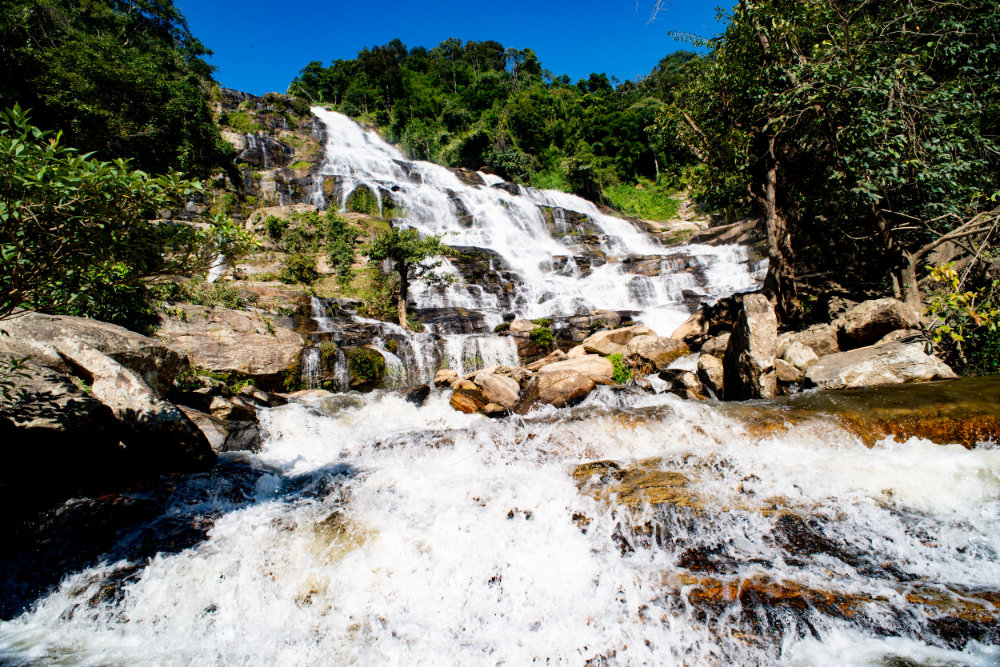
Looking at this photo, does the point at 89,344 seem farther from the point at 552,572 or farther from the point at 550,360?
the point at 550,360

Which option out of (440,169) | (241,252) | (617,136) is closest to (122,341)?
(241,252)

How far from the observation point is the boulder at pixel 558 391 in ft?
25.5

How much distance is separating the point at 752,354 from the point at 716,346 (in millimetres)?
2457

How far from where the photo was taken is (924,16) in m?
7.84

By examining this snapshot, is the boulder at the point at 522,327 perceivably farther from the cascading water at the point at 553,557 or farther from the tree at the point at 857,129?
the cascading water at the point at 553,557

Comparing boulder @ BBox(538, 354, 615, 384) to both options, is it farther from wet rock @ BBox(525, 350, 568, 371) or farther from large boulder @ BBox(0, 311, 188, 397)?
large boulder @ BBox(0, 311, 188, 397)

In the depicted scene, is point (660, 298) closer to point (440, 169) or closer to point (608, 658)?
point (608, 658)

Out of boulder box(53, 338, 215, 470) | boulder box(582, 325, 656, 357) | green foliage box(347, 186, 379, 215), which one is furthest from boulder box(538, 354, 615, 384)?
green foliage box(347, 186, 379, 215)

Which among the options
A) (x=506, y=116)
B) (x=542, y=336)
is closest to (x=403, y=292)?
(x=542, y=336)

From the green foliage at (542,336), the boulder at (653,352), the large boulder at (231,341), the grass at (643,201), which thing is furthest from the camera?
the grass at (643,201)

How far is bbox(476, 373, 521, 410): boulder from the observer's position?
8375mm

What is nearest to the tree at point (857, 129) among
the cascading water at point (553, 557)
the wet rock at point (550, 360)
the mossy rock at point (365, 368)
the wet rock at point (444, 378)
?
the wet rock at point (550, 360)

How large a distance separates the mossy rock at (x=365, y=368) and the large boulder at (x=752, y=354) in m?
7.71

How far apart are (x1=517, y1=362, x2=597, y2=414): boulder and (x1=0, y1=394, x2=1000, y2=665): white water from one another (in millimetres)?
2964
